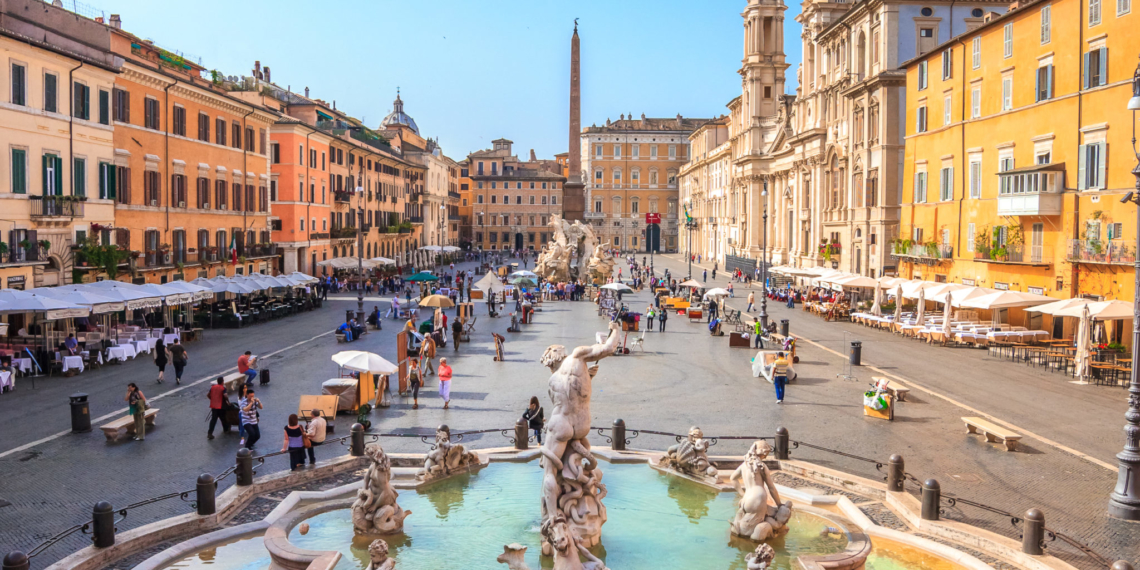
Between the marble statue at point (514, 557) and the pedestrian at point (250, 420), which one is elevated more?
the pedestrian at point (250, 420)

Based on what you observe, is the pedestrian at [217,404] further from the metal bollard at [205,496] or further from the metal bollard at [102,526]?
the metal bollard at [102,526]

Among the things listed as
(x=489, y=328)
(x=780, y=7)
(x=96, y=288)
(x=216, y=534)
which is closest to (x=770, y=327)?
(x=489, y=328)

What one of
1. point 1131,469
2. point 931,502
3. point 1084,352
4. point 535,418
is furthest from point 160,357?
point 1084,352

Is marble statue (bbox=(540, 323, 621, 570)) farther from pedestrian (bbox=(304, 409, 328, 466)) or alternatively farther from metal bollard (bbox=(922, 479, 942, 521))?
pedestrian (bbox=(304, 409, 328, 466))

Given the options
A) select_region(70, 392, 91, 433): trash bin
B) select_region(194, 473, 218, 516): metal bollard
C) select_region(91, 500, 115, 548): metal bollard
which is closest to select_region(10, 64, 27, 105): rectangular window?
select_region(70, 392, 91, 433): trash bin

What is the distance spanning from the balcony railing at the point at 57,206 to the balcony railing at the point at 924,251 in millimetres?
30673

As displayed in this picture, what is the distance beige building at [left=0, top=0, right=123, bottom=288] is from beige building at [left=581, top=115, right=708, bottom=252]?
87873 mm

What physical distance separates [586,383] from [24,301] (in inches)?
696

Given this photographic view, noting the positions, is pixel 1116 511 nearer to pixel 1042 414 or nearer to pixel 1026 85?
pixel 1042 414

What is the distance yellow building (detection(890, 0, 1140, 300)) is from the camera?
83.9 ft

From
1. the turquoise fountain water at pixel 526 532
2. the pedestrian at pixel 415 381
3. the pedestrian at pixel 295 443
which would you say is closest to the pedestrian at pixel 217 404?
the pedestrian at pixel 295 443

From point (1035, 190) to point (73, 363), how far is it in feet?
90.6

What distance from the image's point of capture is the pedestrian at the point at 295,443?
12898 mm

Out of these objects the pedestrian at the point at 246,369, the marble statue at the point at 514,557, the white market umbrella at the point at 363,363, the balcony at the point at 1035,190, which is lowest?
the marble statue at the point at 514,557
